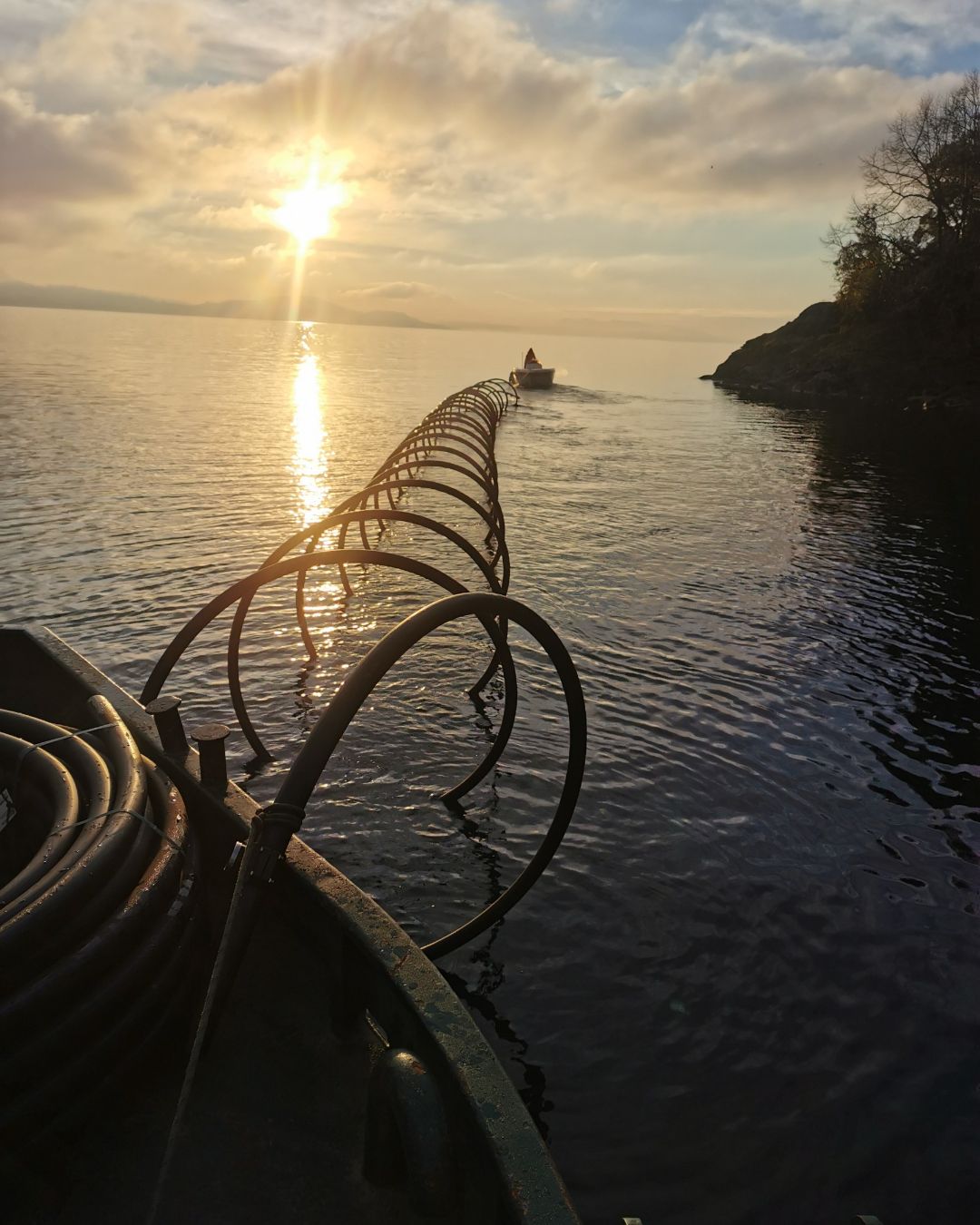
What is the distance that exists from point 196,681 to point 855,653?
382 inches

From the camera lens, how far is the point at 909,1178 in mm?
4660

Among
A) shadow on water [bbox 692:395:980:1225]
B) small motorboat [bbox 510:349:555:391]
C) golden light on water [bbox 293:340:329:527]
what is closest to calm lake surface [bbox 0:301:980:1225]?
shadow on water [bbox 692:395:980:1225]

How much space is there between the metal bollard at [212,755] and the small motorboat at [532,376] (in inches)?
2666

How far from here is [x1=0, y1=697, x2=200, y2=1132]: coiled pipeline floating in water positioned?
3.37 metres

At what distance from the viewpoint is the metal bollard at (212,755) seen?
17.0 feet

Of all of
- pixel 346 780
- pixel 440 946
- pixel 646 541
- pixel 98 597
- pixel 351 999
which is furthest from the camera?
pixel 646 541

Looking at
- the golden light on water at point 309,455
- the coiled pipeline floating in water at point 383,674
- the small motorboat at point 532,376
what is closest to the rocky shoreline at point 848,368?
the small motorboat at point 532,376

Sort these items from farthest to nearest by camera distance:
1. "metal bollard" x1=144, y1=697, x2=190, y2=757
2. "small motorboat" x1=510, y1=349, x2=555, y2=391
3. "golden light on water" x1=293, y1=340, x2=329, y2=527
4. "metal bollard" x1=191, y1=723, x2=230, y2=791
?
"small motorboat" x1=510, y1=349, x2=555, y2=391 → "golden light on water" x1=293, y1=340, x2=329, y2=527 → "metal bollard" x1=144, y1=697, x2=190, y2=757 → "metal bollard" x1=191, y1=723, x2=230, y2=791

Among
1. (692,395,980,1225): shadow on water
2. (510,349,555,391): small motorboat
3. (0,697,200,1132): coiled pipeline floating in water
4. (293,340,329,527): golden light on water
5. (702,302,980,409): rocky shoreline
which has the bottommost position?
(692,395,980,1225): shadow on water

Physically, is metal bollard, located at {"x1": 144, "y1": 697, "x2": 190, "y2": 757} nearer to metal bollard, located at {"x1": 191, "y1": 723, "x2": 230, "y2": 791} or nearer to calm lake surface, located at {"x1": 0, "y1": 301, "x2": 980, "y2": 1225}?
metal bollard, located at {"x1": 191, "y1": 723, "x2": 230, "y2": 791}

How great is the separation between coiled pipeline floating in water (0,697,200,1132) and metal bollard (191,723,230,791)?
0.31 meters

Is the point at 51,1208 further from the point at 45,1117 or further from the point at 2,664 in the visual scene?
the point at 2,664

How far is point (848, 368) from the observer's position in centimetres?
6744

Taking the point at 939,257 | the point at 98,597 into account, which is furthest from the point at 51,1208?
the point at 939,257
